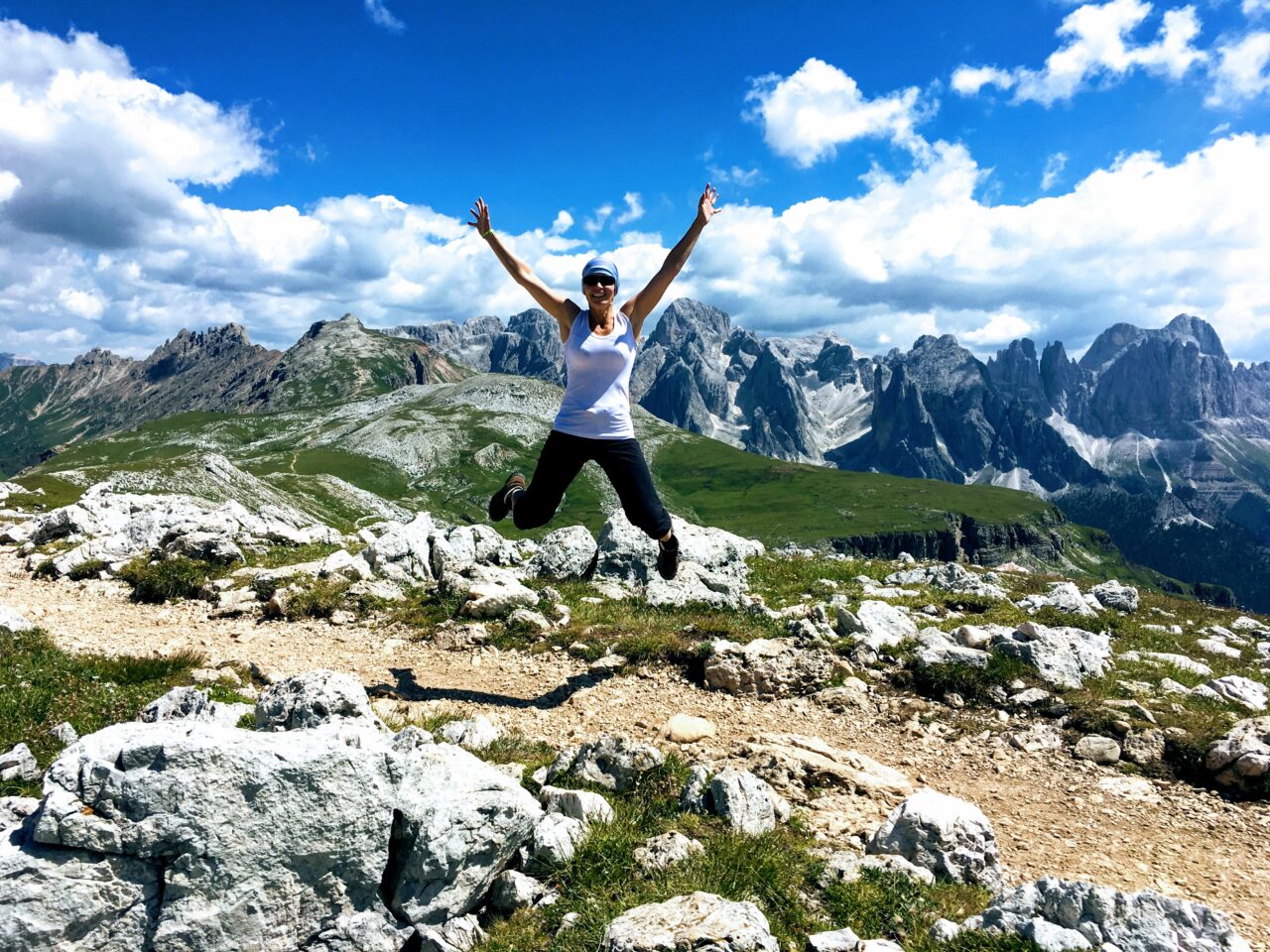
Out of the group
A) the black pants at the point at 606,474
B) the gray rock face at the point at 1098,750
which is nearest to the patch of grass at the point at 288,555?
the black pants at the point at 606,474

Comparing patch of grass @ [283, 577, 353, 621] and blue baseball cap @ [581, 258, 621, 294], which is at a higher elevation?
blue baseball cap @ [581, 258, 621, 294]

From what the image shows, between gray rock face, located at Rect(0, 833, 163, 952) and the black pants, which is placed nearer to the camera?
gray rock face, located at Rect(0, 833, 163, 952)

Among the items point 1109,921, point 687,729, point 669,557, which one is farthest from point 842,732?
point 1109,921

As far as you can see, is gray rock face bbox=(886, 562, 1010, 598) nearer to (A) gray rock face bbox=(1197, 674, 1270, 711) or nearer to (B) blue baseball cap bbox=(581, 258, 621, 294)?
(A) gray rock face bbox=(1197, 674, 1270, 711)

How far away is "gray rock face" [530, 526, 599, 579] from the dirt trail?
6771 millimetres

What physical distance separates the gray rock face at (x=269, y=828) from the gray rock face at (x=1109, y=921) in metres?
4.66

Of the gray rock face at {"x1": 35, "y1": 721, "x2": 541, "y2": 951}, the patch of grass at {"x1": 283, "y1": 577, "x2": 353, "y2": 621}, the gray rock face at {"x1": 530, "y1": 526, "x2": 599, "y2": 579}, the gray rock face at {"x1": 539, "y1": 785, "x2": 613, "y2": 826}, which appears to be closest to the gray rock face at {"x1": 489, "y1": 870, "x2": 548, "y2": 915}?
the gray rock face at {"x1": 35, "y1": 721, "x2": 541, "y2": 951}

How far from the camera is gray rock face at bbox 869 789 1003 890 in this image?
7625mm

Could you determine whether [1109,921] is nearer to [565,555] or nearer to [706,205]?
[706,205]

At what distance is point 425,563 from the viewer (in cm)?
2130

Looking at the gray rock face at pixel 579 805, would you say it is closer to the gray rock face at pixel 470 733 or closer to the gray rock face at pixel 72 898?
the gray rock face at pixel 470 733

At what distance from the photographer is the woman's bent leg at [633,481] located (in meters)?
11.1

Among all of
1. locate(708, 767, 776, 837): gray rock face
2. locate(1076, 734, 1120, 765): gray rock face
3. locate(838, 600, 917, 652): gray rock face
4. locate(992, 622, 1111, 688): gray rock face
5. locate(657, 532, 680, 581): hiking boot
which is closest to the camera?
locate(708, 767, 776, 837): gray rock face

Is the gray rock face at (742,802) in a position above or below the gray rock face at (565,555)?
below
